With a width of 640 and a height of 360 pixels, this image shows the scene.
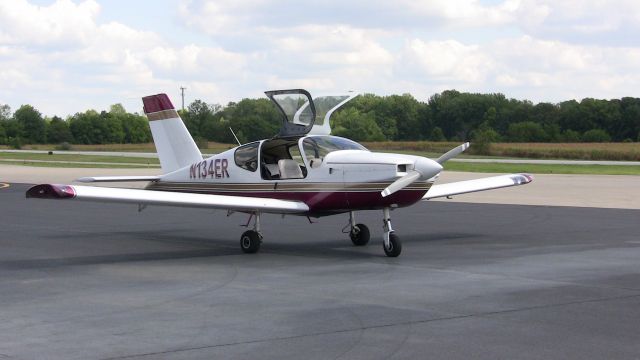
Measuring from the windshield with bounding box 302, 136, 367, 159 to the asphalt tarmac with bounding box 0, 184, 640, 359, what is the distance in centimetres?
165

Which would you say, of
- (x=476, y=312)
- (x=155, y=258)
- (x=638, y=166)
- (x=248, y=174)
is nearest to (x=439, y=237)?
(x=248, y=174)

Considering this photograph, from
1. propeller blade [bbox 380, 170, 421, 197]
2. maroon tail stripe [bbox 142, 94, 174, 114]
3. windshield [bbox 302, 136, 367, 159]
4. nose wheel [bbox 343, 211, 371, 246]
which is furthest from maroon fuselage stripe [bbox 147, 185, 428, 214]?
maroon tail stripe [bbox 142, 94, 174, 114]

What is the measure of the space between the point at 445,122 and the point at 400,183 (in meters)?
104

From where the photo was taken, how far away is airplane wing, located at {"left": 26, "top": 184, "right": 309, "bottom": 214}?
12898 millimetres

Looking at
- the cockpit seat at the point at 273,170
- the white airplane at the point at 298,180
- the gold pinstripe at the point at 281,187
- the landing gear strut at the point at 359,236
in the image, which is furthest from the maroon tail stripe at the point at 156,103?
the landing gear strut at the point at 359,236

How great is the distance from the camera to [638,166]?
186 ft

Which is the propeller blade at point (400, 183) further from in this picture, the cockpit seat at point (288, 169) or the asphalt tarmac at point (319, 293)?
the cockpit seat at point (288, 169)

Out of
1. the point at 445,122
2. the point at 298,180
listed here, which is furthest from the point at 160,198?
the point at 445,122

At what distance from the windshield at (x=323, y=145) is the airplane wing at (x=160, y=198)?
0.84 meters

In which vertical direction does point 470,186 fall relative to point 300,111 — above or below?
below

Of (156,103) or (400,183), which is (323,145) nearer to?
(400,183)

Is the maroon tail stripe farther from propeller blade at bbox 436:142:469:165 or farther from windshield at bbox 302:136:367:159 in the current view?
propeller blade at bbox 436:142:469:165

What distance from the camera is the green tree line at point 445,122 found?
103 meters

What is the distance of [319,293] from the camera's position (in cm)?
1107
